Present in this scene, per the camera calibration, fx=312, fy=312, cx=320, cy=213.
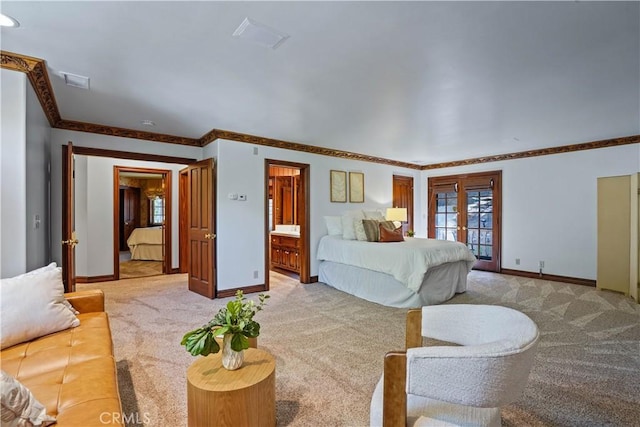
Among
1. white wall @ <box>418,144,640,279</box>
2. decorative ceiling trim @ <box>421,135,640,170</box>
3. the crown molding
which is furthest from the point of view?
white wall @ <box>418,144,640,279</box>

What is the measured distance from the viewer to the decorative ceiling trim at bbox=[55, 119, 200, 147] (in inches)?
157

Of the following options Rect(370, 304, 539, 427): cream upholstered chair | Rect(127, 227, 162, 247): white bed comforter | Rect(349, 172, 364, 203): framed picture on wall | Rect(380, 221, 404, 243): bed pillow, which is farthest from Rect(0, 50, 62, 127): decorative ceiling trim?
Rect(127, 227, 162, 247): white bed comforter

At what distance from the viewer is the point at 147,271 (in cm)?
646

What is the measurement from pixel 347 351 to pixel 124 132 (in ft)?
13.5

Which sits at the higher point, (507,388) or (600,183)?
(600,183)

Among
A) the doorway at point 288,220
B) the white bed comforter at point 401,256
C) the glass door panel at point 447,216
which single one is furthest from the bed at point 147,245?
the glass door panel at point 447,216

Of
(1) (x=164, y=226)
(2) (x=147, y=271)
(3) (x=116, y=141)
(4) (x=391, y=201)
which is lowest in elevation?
(2) (x=147, y=271)

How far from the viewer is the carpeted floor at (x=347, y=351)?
76.1 inches

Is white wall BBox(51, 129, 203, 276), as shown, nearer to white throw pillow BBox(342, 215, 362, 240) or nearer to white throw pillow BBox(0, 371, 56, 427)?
white throw pillow BBox(342, 215, 362, 240)

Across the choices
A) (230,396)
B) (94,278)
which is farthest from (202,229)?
(230,396)

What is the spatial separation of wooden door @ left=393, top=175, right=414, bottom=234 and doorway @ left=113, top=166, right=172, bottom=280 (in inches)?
188

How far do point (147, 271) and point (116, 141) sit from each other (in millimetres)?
3151

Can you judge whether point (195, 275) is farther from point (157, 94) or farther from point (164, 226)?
point (157, 94)

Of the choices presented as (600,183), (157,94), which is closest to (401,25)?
(157,94)
